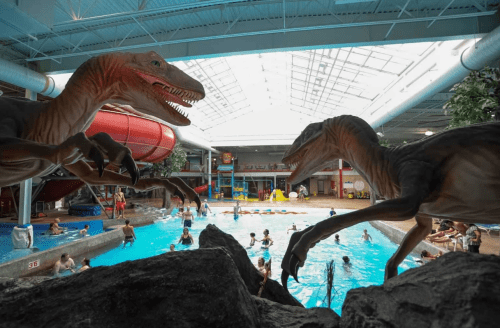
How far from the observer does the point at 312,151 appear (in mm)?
2227

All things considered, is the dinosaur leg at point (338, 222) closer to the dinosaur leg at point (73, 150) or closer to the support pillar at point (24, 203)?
the dinosaur leg at point (73, 150)

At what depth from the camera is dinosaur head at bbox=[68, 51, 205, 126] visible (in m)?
1.78

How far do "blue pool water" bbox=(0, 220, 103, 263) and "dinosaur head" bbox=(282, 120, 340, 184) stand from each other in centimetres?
687

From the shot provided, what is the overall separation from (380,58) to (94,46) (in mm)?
9940

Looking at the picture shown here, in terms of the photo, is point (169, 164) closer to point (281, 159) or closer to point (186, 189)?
point (281, 159)

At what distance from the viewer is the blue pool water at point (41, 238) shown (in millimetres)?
6185

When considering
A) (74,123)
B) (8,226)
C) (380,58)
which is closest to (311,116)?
(380,58)

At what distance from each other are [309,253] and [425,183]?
7695mm

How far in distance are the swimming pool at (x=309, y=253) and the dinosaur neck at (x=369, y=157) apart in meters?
3.93

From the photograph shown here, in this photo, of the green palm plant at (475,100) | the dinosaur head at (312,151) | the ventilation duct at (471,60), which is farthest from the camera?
the ventilation duct at (471,60)

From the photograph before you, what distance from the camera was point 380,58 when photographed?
33.0ft

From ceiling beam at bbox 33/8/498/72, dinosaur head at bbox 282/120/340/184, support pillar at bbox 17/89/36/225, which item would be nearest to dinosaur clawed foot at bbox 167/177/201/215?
dinosaur head at bbox 282/120/340/184

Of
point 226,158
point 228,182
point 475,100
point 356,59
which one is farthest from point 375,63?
point 228,182

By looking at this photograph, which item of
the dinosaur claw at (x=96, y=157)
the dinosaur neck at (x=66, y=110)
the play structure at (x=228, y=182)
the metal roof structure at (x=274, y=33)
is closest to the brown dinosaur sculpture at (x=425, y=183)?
the dinosaur claw at (x=96, y=157)
